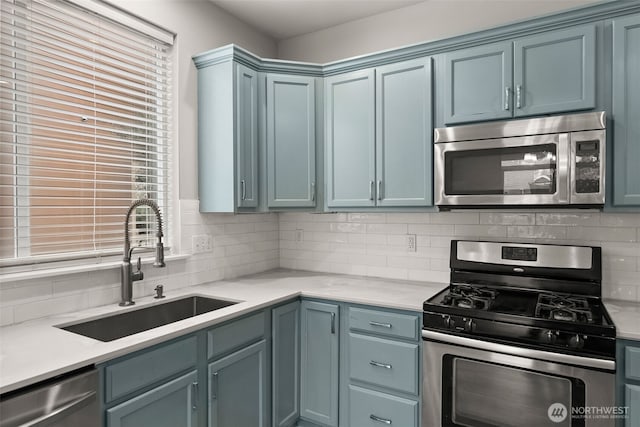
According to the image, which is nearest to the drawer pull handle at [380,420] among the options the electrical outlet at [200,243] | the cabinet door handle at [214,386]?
the cabinet door handle at [214,386]

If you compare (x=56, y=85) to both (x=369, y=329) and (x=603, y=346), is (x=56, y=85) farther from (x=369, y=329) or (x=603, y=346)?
(x=603, y=346)

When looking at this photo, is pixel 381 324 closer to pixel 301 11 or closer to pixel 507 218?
pixel 507 218

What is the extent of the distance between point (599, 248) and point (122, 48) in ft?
9.35

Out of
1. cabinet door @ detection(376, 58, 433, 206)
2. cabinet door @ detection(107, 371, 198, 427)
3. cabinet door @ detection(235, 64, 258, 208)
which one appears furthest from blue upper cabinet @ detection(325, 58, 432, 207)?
cabinet door @ detection(107, 371, 198, 427)

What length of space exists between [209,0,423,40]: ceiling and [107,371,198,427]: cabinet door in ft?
7.74

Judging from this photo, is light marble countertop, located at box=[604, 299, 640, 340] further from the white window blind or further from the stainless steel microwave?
the white window blind

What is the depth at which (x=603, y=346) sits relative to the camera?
1658 millimetres

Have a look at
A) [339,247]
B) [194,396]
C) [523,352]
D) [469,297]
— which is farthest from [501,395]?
[339,247]

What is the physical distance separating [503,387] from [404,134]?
145 centimetres

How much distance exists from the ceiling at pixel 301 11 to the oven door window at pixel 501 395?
2.33m

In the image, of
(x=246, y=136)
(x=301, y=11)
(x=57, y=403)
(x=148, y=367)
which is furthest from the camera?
(x=301, y=11)

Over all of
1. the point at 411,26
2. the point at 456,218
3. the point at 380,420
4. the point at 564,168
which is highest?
the point at 411,26

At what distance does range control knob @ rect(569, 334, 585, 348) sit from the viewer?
1.69 m

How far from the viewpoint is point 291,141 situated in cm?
271
